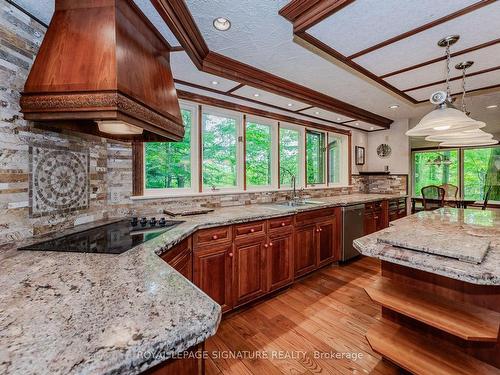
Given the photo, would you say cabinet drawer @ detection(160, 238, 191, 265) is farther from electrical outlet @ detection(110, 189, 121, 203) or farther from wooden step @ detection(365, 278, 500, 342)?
wooden step @ detection(365, 278, 500, 342)

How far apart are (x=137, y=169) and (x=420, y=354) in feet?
8.28

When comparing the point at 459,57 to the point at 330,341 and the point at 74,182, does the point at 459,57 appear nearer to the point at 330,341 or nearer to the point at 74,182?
the point at 330,341

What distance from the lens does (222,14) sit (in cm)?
151

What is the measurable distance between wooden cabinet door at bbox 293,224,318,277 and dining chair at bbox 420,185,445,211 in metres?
2.62

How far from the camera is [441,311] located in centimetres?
125

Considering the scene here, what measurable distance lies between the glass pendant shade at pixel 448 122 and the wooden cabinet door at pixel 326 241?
1692 millimetres

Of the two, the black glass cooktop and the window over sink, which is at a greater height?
the window over sink

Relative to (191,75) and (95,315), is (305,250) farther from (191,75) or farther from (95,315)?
(95,315)

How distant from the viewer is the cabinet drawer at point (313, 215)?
279 centimetres

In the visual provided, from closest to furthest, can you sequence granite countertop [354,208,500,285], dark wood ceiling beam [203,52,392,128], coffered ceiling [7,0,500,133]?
granite countertop [354,208,500,285]
coffered ceiling [7,0,500,133]
dark wood ceiling beam [203,52,392,128]

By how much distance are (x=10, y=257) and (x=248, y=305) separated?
73.7 inches

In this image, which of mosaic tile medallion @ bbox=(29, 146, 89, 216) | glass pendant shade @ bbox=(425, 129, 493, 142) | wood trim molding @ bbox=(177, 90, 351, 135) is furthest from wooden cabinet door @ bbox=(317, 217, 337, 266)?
mosaic tile medallion @ bbox=(29, 146, 89, 216)

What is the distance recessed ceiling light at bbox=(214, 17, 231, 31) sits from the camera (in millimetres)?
1554

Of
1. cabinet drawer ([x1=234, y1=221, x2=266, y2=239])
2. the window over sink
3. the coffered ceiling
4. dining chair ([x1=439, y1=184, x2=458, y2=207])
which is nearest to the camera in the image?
the coffered ceiling
